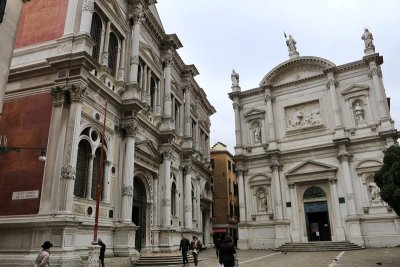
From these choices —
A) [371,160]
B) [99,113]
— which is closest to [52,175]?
[99,113]

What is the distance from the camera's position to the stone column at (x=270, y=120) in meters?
31.2

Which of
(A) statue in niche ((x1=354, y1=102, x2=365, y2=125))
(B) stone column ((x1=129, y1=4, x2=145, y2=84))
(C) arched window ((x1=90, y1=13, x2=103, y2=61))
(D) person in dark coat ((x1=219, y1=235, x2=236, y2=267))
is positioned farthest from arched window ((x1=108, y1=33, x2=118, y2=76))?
(A) statue in niche ((x1=354, y1=102, x2=365, y2=125))

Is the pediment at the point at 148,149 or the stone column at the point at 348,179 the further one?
the stone column at the point at 348,179

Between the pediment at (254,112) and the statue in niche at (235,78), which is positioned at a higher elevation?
the statue in niche at (235,78)

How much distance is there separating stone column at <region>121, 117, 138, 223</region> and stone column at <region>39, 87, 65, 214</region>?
182 inches

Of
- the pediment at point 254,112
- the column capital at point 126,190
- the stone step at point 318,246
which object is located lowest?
the stone step at point 318,246

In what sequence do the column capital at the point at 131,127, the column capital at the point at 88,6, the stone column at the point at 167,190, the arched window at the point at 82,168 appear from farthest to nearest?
the stone column at the point at 167,190, the column capital at the point at 131,127, the column capital at the point at 88,6, the arched window at the point at 82,168

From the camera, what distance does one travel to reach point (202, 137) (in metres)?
35.7

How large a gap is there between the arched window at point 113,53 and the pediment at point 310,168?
17.6m

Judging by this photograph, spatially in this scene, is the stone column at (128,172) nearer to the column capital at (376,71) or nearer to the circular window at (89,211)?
the circular window at (89,211)

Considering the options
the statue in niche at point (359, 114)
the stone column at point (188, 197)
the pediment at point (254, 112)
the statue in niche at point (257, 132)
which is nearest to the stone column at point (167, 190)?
the stone column at point (188, 197)

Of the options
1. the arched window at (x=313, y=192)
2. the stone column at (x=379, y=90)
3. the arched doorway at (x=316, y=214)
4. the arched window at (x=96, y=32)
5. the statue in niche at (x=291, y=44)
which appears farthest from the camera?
the statue in niche at (x=291, y=44)

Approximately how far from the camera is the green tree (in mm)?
13720

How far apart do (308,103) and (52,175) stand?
24.1m
